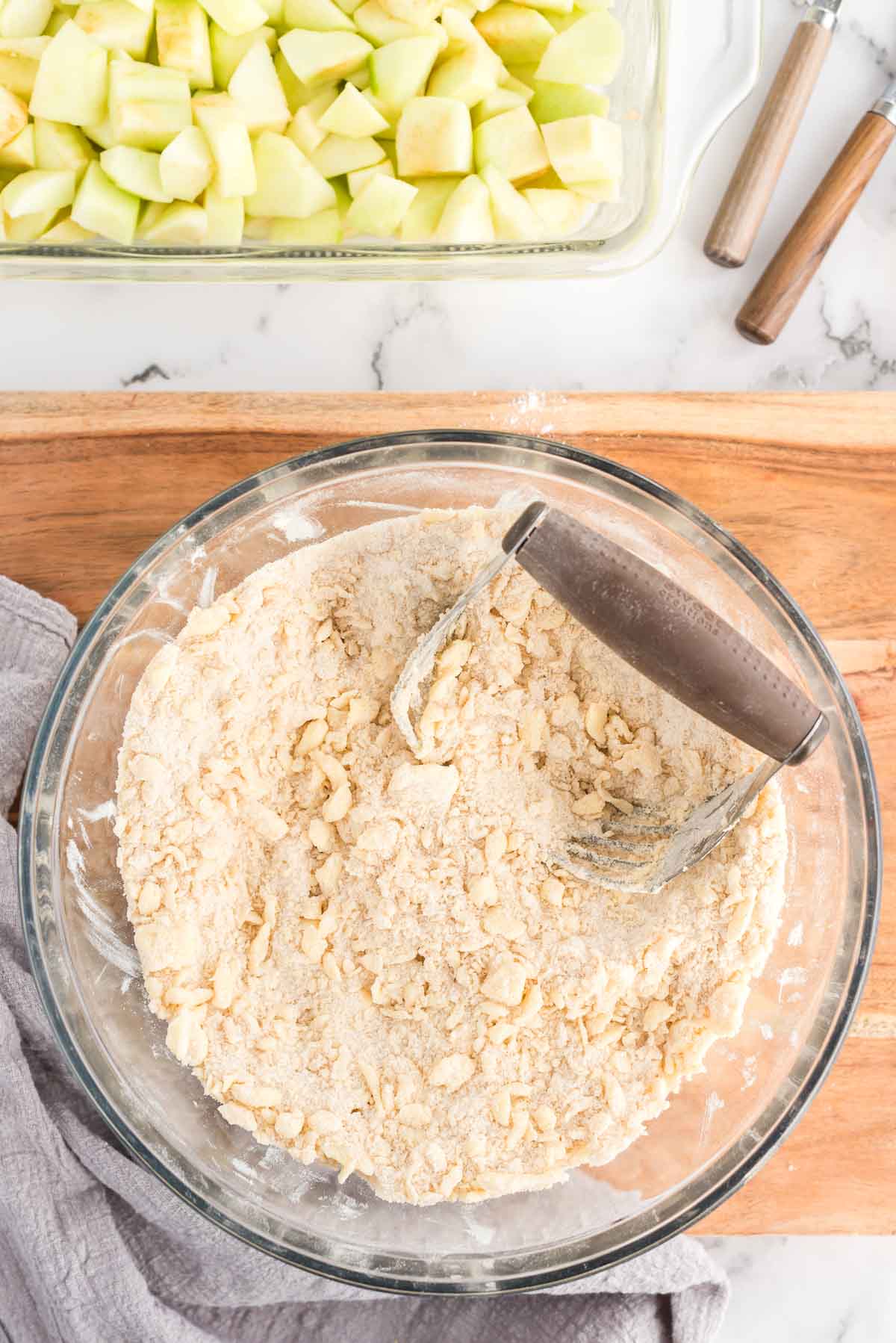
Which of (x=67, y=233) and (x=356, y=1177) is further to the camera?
(x=67, y=233)

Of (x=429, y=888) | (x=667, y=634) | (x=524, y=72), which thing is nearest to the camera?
(x=667, y=634)

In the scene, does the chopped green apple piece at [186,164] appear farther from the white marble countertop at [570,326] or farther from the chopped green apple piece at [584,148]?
the chopped green apple piece at [584,148]

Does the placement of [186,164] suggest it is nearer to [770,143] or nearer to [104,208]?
[104,208]

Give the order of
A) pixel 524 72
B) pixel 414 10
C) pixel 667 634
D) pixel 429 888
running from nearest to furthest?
pixel 667 634 → pixel 429 888 → pixel 414 10 → pixel 524 72

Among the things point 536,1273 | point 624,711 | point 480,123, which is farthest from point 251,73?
point 536,1273

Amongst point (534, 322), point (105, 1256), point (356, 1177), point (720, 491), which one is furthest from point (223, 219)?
point (105, 1256)

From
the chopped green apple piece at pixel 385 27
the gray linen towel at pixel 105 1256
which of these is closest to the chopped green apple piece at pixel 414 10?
the chopped green apple piece at pixel 385 27

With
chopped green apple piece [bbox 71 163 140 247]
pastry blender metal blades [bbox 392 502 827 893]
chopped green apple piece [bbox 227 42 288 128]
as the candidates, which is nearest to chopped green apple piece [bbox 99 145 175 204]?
chopped green apple piece [bbox 71 163 140 247]
